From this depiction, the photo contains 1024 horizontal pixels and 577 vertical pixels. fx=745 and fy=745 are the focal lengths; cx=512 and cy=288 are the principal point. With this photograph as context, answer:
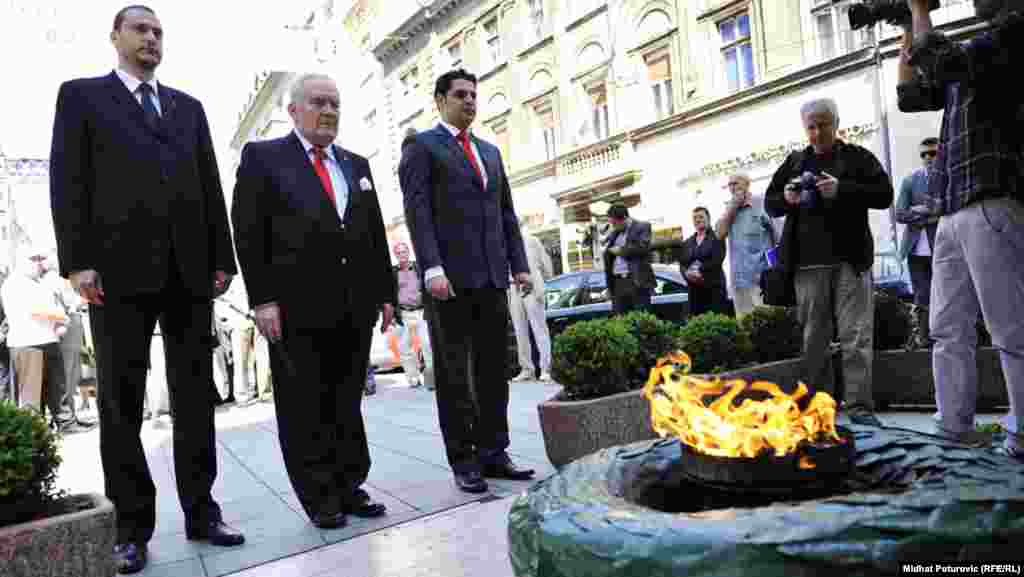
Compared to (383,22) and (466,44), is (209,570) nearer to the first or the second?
(466,44)

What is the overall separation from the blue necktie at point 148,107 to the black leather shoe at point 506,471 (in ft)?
8.04

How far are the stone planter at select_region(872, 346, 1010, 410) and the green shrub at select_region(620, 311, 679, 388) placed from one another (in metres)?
1.75

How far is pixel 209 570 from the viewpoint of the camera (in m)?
3.01

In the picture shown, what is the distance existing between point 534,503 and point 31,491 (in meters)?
1.96

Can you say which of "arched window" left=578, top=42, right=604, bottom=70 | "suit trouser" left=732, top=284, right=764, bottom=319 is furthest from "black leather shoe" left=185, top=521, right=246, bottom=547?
"arched window" left=578, top=42, right=604, bottom=70

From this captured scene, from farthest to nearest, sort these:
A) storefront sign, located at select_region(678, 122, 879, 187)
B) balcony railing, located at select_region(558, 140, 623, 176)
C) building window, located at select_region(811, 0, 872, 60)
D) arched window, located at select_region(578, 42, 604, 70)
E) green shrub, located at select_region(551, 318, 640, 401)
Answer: arched window, located at select_region(578, 42, 604, 70) → balcony railing, located at select_region(558, 140, 623, 176) → building window, located at select_region(811, 0, 872, 60) → storefront sign, located at select_region(678, 122, 879, 187) → green shrub, located at select_region(551, 318, 640, 401)

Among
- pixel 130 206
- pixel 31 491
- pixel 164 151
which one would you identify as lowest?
pixel 31 491

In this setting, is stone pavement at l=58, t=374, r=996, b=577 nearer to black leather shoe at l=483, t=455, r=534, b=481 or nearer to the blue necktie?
black leather shoe at l=483, t=455, r=534, b=481

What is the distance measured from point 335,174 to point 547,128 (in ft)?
81.0

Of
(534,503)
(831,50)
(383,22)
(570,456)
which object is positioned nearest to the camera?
(534,503)

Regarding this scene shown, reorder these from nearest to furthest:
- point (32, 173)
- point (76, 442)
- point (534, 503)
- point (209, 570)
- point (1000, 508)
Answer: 1. point (1000, 508)
2. point (534, 503)
3. point (209, 570)
4. point (76, 442)
5. point (32, 173)

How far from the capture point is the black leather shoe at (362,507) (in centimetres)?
361

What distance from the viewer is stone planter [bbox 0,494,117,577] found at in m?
2.44

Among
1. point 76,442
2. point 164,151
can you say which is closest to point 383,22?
point 76,442
